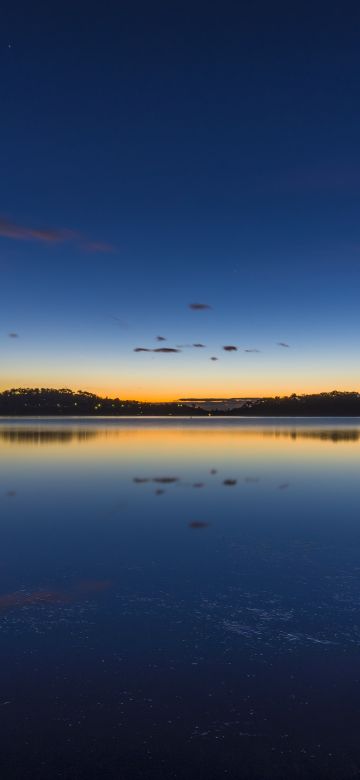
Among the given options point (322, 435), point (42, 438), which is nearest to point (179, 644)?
point (42, 438)

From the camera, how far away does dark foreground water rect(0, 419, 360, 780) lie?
17.9ft

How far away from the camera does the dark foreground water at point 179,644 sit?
546 centimetres

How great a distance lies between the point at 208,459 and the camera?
119 feet

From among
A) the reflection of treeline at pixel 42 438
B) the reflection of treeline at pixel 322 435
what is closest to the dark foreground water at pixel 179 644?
the reflection of treeline at pixel 42 438

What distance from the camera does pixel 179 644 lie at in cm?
785

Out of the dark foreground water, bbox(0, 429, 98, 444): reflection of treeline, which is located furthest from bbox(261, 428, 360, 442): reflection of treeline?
the dark foreground water

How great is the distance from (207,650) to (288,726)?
1920mm

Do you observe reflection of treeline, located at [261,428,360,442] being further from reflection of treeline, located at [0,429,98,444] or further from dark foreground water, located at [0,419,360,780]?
dark foreground water, located at [0,419,360,780]

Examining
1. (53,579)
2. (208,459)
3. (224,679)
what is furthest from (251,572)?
(208,459)

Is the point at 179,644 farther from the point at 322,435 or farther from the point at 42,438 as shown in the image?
the point at 322,435

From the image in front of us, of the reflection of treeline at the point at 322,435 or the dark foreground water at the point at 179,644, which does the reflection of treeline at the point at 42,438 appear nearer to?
the reflection of treeline at the point at 322,435

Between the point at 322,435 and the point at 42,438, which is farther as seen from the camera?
the point at 322,435

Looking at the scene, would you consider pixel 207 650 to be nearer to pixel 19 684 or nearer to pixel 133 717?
pixel 133 717

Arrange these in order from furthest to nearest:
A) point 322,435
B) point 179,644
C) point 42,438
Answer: point 322,435 < point 42,438 < point 179,644
